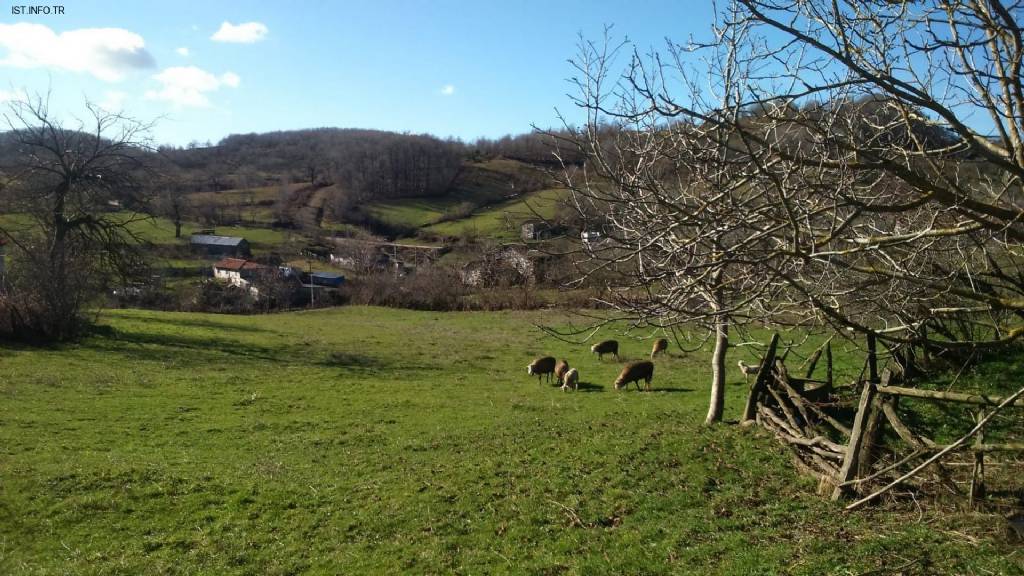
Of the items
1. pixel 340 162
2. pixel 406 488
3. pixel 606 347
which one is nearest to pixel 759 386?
pixel 406 488

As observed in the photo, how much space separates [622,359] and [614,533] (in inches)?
802

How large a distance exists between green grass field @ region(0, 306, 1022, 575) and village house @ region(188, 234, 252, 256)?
180 feet

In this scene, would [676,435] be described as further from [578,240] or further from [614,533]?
[578,240]

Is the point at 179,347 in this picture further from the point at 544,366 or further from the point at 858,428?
the point at 858,428

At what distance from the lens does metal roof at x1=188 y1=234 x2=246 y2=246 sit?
72.8m

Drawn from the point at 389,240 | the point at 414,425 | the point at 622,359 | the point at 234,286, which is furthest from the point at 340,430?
the point at 389,240

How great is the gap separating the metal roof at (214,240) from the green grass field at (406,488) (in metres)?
55.7

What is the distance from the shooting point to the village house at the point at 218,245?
7200 centimetres

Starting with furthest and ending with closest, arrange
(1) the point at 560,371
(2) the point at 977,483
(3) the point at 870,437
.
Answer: (1) the point at 560,371, (3) the point at 870,437, (2) the point at 977,483

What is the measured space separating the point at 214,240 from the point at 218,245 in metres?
0.82

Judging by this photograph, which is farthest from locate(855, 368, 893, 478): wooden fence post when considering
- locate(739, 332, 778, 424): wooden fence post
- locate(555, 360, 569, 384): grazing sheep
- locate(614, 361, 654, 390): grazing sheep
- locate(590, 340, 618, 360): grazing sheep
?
locate(590, 340, 618, 360): grazing sheep

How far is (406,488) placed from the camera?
10.6m

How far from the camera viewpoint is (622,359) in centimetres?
2814

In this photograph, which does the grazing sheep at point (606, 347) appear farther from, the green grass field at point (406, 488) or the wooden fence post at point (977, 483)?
the wooden fence post at point (977, 483)
